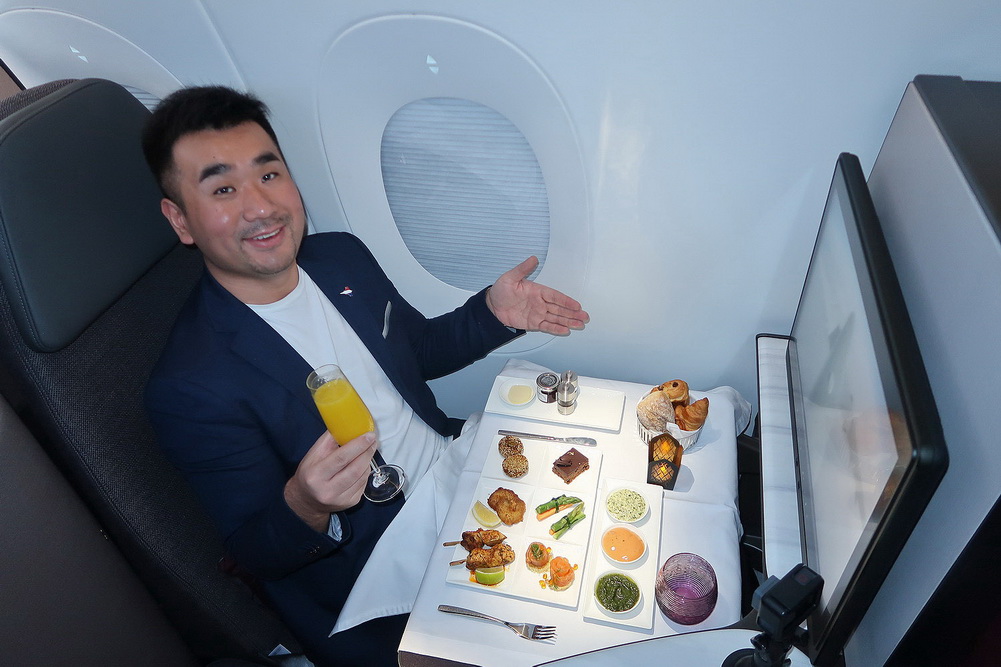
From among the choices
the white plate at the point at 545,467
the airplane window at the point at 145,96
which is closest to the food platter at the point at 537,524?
the white plate at the point at 545,467

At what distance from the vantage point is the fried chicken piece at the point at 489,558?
49.0 inches

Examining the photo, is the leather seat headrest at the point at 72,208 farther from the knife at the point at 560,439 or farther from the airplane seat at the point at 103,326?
the knife at the point at 560,439

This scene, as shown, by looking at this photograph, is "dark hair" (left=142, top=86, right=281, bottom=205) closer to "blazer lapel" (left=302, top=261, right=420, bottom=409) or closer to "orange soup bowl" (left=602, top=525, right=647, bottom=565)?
"blazer lapel" (left=302, top=261, right=420, bottom=409)

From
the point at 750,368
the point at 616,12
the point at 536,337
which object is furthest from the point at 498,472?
the point at 616,12

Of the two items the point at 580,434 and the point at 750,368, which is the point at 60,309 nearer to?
the point at 580,434

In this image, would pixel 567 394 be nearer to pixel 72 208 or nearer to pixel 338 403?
pixel 338 403

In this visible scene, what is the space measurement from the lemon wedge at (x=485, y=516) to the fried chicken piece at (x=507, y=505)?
0.04 feet

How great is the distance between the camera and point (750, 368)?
5.80 feet

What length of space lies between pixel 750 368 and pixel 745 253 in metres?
0.39

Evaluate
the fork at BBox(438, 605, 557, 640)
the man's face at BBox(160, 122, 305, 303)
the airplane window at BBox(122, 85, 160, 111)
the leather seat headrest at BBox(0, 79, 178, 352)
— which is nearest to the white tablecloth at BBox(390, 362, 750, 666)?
the fork at BBox(438, 605, 557, 640)

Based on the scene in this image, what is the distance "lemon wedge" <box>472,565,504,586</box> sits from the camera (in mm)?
1229

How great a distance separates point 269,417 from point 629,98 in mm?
1126

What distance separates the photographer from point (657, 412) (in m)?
1.46

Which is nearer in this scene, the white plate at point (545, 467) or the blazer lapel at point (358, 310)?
the white plate at point (545, 467)
